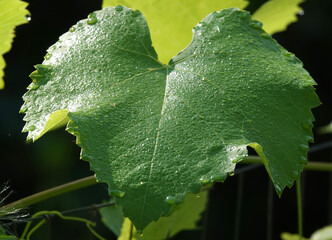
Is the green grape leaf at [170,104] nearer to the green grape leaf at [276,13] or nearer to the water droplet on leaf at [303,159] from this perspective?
the water droplet on leaf at [303,159]

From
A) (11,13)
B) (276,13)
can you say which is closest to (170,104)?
(11,13)

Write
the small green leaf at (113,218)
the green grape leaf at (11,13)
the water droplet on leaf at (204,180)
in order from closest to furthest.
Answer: the water droplet on leaf at (204,180), the green grape leaf at (11,13), the small green leaf at (113,218)

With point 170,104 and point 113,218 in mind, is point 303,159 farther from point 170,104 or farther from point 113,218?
point 113,218

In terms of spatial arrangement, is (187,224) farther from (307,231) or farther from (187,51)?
(307,231)

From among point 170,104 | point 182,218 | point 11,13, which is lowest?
point 182,218

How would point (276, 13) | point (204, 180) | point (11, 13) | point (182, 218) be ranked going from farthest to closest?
point (182, 218)
point (276, 13)
point (11, 13)
point (204, 180)

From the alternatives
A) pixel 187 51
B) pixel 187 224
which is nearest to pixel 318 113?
pixel 187 224

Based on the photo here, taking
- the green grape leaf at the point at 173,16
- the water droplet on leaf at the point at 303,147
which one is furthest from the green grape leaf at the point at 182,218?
the water droplet on leaf at the point at 303,147

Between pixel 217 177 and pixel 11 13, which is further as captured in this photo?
pixel 11 13
